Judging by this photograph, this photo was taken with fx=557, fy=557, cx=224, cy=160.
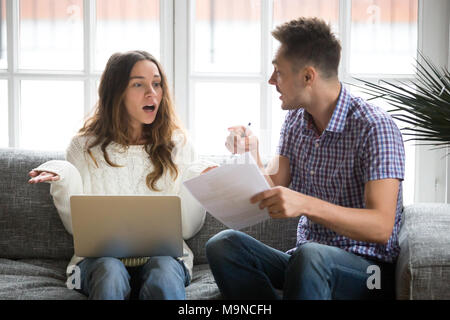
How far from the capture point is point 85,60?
8.40ft

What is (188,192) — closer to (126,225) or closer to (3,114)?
(126,225)

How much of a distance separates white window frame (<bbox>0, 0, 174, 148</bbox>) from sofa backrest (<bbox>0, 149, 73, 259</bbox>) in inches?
22.6

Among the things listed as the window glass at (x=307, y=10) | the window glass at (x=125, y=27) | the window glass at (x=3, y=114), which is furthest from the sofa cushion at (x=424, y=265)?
the window glass at (x=3, y=114)

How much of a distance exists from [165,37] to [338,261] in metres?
1.44

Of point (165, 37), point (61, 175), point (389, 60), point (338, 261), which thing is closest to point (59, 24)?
point (165, 37)

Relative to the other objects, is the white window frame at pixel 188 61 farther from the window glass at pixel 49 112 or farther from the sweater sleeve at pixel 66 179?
the sweater sleeve at pixel 66 179

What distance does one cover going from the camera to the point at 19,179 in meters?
2.14

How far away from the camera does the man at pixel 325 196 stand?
1.49 meters

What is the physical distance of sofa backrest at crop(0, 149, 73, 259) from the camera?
2105 millimetres

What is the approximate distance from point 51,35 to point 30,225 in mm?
967

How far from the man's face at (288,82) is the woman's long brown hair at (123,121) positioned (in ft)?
1.62

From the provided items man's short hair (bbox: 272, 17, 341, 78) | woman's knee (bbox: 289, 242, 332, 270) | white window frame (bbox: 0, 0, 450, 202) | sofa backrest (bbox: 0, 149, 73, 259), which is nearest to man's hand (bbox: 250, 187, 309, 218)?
woman's knee (bbox: 289, 242, 332, 270)
